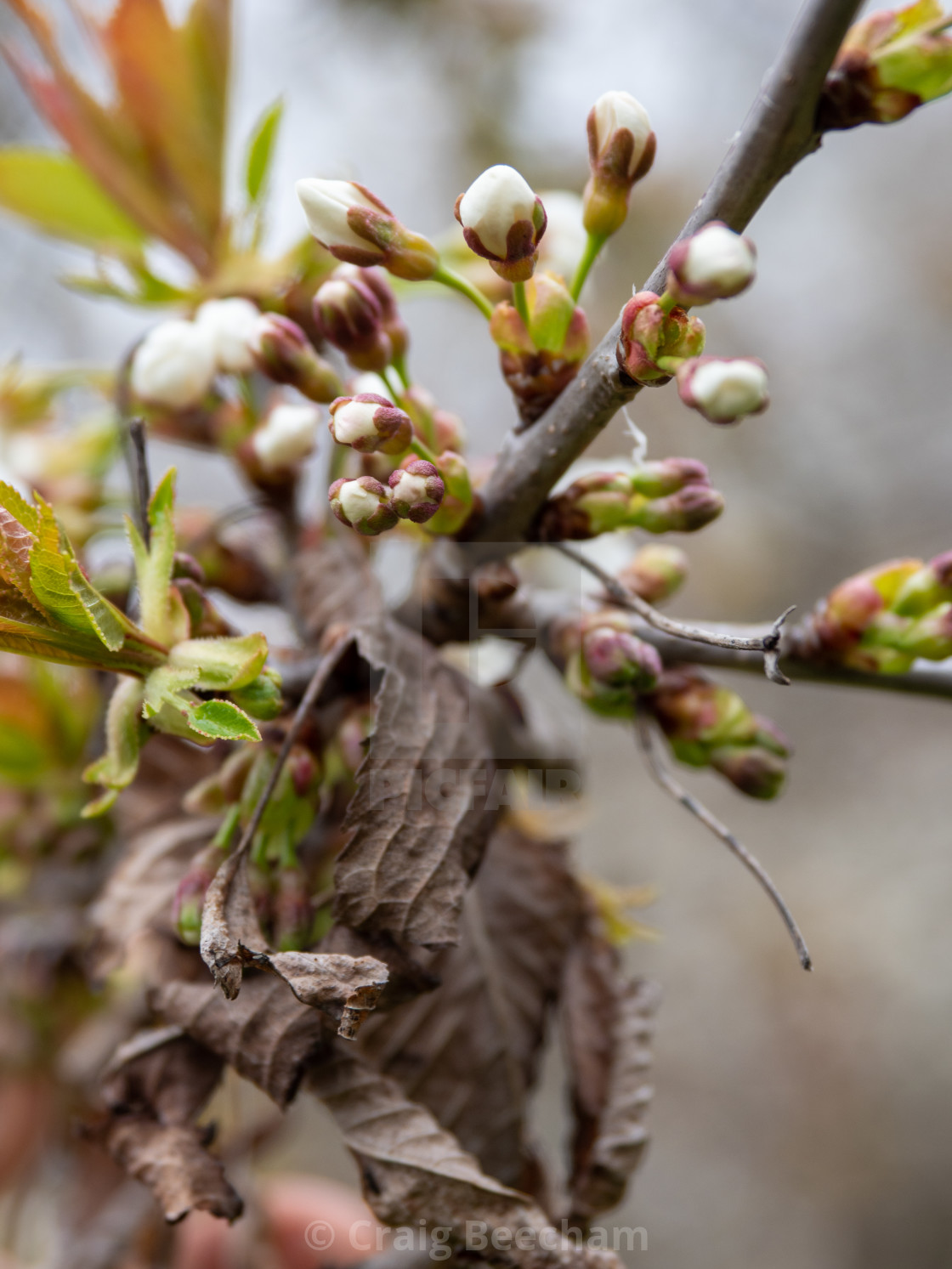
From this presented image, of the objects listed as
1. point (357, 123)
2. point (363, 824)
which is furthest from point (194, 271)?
point (357, 123)

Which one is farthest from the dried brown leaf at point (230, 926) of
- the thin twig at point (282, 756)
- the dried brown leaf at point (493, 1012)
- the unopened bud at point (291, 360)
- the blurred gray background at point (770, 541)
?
the blurred gray background at point (770, 541)

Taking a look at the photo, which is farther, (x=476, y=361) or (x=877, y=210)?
(x=476, y=361)

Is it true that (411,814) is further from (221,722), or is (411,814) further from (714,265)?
(714,265)

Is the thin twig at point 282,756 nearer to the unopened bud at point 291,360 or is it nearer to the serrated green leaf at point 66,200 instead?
the unopened bud at point 291,360

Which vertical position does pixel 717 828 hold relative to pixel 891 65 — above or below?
below

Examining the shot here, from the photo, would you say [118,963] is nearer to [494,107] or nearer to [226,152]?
[226,152]

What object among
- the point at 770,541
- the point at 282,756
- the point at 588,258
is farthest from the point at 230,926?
the point at 770,541

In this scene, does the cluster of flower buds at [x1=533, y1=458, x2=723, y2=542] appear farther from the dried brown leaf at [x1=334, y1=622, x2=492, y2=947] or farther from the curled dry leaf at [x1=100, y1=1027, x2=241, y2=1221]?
the curled dry leaf at [x1=100, y1=1027, x2=241, y2=1221]

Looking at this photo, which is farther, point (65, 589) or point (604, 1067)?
point (604, 1067)
